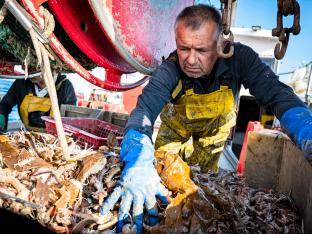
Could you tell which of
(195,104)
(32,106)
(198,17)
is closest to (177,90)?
(195,104)

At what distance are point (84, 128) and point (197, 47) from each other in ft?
5.91

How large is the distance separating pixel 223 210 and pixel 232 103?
1677 mm

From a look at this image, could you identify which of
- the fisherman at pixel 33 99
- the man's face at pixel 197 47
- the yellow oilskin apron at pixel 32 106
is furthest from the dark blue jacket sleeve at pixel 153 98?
the yellow oilskin apron at pixel 32 106

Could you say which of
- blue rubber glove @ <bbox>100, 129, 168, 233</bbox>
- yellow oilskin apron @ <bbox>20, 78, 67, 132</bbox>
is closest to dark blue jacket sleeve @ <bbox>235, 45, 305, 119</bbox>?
blue rubber glove @ <bbox>100, 129, 168, 233</bbox>

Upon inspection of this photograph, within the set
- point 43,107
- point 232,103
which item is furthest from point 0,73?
point 232,103

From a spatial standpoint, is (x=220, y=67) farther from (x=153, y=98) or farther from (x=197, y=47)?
(x=153, y=98)

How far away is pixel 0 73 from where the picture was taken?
414cm

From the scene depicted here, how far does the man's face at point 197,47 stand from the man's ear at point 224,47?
0.04 metres

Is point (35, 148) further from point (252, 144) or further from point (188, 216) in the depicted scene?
point (252, 144)

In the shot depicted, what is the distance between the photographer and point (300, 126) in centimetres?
195

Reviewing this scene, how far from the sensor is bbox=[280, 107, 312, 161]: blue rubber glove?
1.75 metres

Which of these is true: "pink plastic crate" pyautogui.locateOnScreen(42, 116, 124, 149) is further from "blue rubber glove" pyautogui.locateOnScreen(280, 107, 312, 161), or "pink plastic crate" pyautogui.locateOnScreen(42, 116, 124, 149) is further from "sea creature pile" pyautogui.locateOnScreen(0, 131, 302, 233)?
"blue rubber glove" pyautogui.locateOnScreen(280, 107, 312, 161)

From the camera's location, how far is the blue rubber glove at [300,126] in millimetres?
1747

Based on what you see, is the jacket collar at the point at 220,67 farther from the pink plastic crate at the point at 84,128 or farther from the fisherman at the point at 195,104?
the pink plastic crate at the point at 84,128
